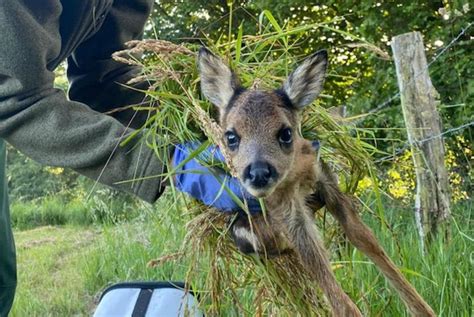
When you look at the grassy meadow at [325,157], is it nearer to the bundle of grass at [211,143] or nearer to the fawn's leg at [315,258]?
the bundle of grass at [211,143]

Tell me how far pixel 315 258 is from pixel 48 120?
3.81ft

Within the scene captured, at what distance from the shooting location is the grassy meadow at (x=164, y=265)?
288 centimetres

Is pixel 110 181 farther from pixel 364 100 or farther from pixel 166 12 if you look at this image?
pixel 166 12

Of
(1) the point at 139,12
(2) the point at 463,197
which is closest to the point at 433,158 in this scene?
(2) the point at 463,197

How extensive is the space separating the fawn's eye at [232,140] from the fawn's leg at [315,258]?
0.22 meters

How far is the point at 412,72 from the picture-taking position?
3.97 m

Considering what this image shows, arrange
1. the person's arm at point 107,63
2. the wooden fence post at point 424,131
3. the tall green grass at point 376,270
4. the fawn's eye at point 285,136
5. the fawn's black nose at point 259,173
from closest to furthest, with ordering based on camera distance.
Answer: the fawn's black nose at point 259,173 < the fawn's eye at point 285,136 < the tall green grass at point 376,270 < the person's arm at point 107,63 < the wooden fence post at point 424,131

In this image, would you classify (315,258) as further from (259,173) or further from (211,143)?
(211,143)

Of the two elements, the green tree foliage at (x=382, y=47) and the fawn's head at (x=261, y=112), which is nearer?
the fawn's head at (x=261, y=112)

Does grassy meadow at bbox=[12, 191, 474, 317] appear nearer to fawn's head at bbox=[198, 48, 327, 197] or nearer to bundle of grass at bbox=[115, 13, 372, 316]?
bundle of grass at bbox=[115, 13, 372, 316]

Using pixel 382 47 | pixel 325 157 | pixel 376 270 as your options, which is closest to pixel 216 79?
pixel 325 157

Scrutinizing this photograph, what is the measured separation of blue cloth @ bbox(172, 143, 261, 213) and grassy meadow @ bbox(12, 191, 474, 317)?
0.22m

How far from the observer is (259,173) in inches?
63.8

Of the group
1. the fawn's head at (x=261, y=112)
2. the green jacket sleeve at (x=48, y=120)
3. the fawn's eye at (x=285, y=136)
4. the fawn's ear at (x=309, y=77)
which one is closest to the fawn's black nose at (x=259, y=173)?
the fawn's head at (x=261, y=112)
